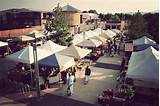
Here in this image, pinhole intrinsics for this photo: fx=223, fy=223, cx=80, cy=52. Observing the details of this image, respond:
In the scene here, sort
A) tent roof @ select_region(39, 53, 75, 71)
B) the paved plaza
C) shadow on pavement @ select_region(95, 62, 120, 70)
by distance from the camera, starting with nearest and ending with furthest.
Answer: the paved plaza, tent roof @ select_region(39, 53, 75, 71), shadow on pavement @ select_region(95, 62, 120, 70)

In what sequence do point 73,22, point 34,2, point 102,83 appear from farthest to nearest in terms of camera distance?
point 73,22 < point 34,2 < point 102,83

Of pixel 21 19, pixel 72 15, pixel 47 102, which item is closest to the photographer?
pixel 47 102

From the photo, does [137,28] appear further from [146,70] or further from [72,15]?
[146,70]

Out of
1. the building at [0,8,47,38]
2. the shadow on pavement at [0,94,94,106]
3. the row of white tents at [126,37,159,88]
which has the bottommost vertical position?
the shadow on pavement at [0,94,94,106]

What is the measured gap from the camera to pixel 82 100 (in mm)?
11141

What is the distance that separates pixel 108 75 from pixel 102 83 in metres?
1.91

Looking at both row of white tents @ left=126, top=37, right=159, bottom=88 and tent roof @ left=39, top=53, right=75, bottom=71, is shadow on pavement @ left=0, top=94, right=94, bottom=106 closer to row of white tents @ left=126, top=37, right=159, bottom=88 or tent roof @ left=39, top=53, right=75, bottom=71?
tent roof @ left=39, top=53, right=75, bottom=71

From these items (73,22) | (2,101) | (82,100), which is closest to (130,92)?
(82,100)

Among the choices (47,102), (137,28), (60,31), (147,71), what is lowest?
(47,102)

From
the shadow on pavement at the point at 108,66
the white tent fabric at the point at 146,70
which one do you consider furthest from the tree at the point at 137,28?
the white tent fabric at the point at 146,70

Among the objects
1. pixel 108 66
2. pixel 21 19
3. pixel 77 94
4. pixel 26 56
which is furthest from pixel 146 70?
pixel 21 19

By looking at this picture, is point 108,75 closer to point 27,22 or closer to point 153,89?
point 153,89

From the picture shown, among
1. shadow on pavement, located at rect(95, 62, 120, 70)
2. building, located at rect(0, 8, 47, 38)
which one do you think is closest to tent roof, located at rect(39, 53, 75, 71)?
shadow on pavement, located at rect(95, 62, 120, 70)

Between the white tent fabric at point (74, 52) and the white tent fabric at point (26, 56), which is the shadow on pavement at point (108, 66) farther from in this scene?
the white tent fabric at point (26, 56)
